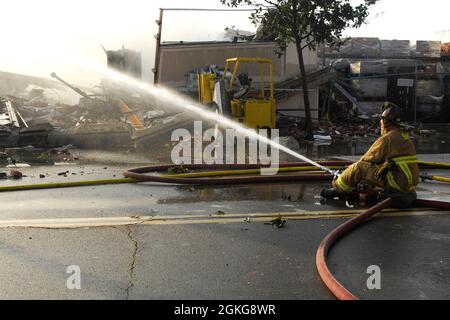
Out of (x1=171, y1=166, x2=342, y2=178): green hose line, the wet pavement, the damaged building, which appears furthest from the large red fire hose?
the damaged building

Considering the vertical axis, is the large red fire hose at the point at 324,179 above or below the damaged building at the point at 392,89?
below

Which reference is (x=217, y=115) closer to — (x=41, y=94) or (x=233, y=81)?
(x=233, y=81)

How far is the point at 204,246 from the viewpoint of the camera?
4.81 metres

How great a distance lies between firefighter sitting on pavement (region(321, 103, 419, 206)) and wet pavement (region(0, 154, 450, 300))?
0.33m

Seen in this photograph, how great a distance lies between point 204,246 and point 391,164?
8.14 ft

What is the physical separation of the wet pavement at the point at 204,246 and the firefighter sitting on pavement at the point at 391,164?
0.33 meters

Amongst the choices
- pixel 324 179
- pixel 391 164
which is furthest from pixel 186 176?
pixel 391 164

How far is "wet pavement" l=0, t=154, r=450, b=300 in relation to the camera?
151 inches

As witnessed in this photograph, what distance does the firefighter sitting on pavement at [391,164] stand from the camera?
235 inches

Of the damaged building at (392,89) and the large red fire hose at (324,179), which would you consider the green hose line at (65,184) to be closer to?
the large red fire hose at (324,179)

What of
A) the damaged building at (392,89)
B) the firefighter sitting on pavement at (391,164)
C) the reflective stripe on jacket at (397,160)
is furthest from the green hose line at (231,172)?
the damaged building at (392,89)

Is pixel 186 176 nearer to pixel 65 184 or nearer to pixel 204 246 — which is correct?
pixel 65 184

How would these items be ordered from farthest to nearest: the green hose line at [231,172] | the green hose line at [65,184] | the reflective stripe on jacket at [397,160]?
the green hose line at [231,172] < the green hose line at [65,184] < the reflective stripe on jacket at [397,160]

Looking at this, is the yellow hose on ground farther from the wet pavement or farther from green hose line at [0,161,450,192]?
the wet pavement
